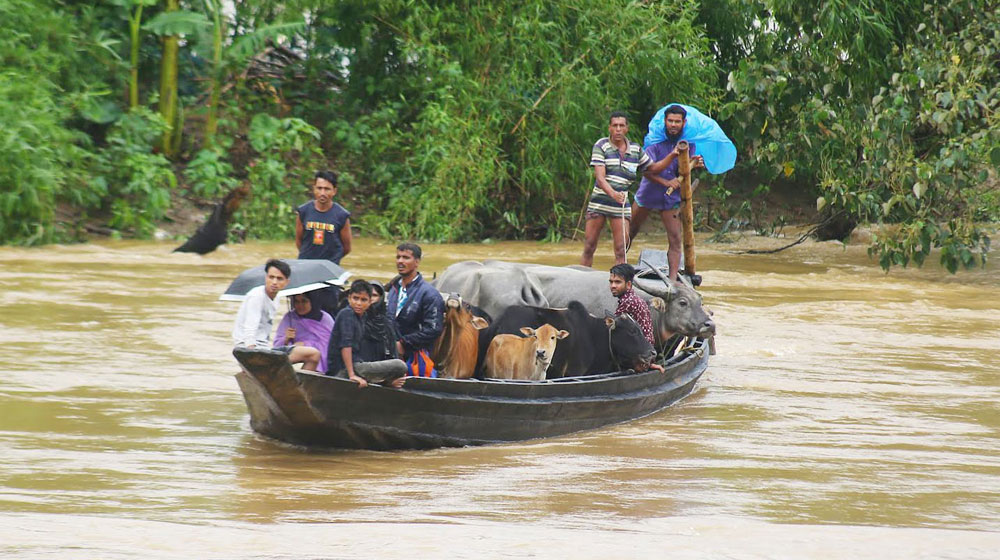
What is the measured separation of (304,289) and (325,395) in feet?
2.09

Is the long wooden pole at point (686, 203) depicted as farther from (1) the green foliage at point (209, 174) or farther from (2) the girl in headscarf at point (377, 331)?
(1) the green foliage at point (209, 174)

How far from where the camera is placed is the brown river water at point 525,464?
4824 millimetres

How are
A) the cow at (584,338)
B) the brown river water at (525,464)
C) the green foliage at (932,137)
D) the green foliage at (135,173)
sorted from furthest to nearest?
the green foliage at (135,173), the green foliage at (932,137), the cow at (584,338), the brown river water at (525,464)

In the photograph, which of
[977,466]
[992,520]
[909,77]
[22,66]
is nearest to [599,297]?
[977,466]

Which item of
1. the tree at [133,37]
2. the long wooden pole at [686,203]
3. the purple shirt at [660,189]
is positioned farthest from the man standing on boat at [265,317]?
the tree at [133,37]

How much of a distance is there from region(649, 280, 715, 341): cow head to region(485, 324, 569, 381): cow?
1462 mm

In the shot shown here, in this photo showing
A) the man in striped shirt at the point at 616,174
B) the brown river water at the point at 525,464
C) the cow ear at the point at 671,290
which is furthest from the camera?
the man in striped shirt at the point at 616,174

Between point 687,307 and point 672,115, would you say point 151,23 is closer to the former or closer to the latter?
point 672,115

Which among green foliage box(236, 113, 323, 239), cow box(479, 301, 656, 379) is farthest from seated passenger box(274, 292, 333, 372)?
green foliage box(236, 113, 323, 239)

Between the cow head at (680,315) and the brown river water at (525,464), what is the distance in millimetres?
517

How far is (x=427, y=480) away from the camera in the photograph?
5.83 meters

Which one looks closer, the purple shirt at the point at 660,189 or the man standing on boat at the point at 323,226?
the man standing on boat at the point at 323,226

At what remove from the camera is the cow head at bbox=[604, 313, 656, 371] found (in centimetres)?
724

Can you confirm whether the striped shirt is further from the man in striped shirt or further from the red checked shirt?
the red checked shirt
